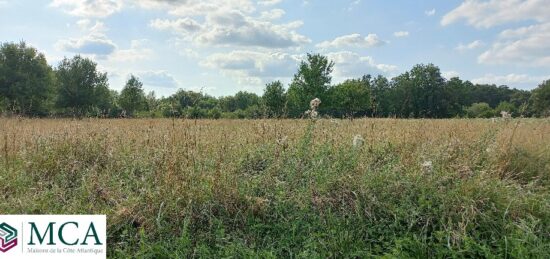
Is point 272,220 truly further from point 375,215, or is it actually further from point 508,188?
point 508,188

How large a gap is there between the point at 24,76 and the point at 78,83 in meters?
9.23

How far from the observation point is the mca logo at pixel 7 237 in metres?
3.33

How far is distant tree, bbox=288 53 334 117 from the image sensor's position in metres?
33.7

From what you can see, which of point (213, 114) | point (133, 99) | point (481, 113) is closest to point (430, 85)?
point (133, 99)

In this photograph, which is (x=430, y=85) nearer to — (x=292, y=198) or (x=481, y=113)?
(x=481, y=113)

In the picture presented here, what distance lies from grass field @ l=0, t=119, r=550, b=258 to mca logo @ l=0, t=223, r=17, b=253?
285mm

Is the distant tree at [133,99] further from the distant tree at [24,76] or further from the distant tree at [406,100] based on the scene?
the distant tree at [24,76]

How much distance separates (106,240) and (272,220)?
1.56 metres

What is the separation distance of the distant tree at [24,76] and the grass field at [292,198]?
34.1 metres

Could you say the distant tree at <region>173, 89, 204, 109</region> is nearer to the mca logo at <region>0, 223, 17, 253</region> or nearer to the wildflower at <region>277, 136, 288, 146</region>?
the wildflower at <region>277, 136, 288, 146</region>

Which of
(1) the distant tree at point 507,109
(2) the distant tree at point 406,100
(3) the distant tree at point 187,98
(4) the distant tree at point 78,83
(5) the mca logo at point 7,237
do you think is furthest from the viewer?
(4) the distant tree at point 78,83

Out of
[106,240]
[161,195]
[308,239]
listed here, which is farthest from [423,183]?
[106,240]

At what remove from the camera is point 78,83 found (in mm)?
43062

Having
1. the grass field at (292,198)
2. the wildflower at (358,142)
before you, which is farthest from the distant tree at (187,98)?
the wildflower at (358,142)
